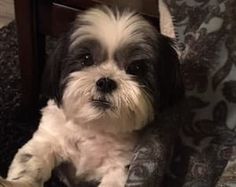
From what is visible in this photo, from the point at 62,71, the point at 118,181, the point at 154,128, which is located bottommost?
the point at 118,181

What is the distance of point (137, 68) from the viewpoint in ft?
4.46

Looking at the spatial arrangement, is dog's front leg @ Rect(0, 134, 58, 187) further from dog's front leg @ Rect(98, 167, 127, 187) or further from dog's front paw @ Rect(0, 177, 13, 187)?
dog's front leg @ Rect(98, 167, 127, 187)

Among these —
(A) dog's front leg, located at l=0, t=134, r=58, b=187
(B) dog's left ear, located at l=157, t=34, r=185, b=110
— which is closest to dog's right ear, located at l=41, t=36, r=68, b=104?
(A) dog's front leg, located at l=0, t=134, r=58, b=187

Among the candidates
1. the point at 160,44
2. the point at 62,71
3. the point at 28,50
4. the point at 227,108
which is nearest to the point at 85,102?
the point at 62,71

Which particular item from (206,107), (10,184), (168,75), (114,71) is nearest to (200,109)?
(206,107)

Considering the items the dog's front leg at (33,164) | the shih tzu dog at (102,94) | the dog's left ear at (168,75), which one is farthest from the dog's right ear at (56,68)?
the dog's left ear at (168,75)

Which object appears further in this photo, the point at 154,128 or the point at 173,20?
the point at 173,20

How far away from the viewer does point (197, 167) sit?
139 cm

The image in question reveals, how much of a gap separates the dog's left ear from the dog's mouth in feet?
0.50

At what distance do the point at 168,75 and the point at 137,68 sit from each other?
0.26 feet

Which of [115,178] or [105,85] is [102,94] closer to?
[105,85]

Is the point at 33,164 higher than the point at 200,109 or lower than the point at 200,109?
lower

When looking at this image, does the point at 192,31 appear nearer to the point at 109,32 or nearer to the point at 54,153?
the point at 109,32

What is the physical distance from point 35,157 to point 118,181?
0.20 meters
